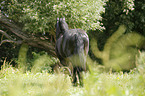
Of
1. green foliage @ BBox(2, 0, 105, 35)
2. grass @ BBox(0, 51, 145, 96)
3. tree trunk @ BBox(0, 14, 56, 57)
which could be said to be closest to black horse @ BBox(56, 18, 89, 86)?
grass @ BBox(0, 51, 145, 96)

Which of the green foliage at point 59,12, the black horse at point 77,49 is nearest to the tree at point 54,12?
the green foliage at point 59,12

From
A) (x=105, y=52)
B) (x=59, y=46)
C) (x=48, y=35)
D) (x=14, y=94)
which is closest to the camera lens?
(x=14, y=94)

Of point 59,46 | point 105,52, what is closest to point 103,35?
point 59,46

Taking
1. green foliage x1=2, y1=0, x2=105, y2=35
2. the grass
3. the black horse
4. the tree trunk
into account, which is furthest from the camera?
the tree trunk

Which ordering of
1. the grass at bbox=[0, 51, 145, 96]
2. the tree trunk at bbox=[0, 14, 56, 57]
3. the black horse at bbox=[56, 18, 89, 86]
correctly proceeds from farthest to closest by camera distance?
the tree trunk at bbox=[0, 14, 56, 57] < the black horse at bbox=[56, 18, 89, 86] < the grass at bbox=[0, 51, 145, 96]

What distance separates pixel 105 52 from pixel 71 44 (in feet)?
11.3

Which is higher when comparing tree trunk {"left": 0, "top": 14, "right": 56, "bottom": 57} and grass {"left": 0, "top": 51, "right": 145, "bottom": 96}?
tree trunk {"left": 0, "top": 14, "right": 56, "bottom": 57}

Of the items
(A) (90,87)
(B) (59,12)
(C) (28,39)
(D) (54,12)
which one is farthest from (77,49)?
(C) (28,39)

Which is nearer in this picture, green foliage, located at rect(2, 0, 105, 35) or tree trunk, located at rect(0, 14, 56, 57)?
green foliage, located at rect(2, 0, 105, 35)

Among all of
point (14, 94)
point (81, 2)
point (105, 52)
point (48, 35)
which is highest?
point (81, 2)

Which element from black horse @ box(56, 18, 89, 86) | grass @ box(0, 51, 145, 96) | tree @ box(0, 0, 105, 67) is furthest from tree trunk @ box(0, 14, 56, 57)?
grass @ box(0, 51, 145, 96)

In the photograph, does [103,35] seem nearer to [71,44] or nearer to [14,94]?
[71,44]

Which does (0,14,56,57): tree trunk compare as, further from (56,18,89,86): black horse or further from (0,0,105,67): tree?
(56,18,89,86): black horse

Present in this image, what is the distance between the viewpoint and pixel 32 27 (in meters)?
9.48
